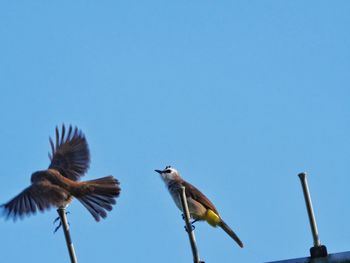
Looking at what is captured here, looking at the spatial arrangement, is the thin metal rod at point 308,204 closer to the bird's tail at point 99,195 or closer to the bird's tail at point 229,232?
the bird's tail at point 99,195

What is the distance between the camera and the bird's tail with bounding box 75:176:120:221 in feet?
31.6

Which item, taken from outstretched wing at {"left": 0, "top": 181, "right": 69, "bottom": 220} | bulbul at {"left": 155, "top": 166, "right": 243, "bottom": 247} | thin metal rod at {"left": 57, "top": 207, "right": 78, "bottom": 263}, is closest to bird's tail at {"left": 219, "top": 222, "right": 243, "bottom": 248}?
bulbul at {"left": 155, "top": 166, "right": 243, "bottom": 247}

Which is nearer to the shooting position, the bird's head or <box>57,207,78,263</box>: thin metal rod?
<box>57,207,78,263</box>: thin metal rod

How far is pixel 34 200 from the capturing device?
9227 mm

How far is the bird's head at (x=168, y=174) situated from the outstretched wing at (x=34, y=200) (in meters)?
1.97

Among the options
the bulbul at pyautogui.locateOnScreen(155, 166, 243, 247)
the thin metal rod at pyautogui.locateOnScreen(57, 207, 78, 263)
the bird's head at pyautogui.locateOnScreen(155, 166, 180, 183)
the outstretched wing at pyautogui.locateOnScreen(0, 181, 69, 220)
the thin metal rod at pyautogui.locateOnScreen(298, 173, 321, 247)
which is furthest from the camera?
the bird's head at pyautogui.locateOnScreen(155, 166, 180, 183)

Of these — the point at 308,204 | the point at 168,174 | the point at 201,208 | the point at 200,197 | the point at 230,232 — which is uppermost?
the point at 168,174

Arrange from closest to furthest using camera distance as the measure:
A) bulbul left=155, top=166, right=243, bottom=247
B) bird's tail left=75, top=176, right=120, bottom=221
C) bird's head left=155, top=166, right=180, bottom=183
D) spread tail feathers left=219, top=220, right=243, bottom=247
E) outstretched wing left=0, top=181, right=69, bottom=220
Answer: outstretched wing left=0, top=181, right=69, bottom=220 → bird's tail left=75, top=176, right=120, bottom=221 → spread tail feathers left=219, top=220, right=243, bottom=247 → bulbul left=155, top=166, right=243, bottom=247 → bird's head left=155, top=166, right=180, bottom=183

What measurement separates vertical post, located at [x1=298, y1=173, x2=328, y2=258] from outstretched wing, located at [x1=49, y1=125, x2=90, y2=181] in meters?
6.76

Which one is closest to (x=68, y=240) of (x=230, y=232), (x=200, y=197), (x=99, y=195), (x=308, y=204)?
(x=308, y=204)

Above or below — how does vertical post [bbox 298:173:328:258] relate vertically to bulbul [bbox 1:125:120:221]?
below

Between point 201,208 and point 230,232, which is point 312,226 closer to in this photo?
point 230,232

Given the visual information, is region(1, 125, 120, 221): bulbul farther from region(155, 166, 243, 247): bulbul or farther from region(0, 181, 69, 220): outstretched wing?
region(155, 166, 243, 247): bulbul

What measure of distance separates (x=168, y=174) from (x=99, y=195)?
2109 mm
